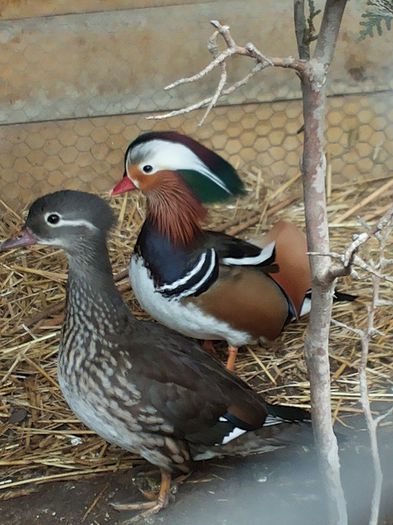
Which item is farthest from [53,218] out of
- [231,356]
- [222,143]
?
[222,143]

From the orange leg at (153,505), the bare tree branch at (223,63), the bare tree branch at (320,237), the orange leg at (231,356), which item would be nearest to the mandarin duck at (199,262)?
the orange leg at (231,356)

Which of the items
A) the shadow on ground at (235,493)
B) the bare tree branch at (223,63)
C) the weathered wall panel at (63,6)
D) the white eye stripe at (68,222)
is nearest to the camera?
the bare tree branch at (223,63)

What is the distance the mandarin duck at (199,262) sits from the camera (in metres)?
2.19

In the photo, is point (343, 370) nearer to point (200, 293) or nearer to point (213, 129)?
point (200, 293)

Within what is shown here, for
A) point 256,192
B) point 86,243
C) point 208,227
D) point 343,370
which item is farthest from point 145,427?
point 256,192

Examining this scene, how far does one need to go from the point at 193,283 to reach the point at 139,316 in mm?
393

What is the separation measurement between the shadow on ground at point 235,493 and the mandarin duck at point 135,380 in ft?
0.19

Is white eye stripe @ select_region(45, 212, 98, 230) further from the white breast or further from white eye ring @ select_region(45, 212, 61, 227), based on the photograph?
the white breast

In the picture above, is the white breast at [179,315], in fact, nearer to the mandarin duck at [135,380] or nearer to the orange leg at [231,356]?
the orange leg at [231,356]

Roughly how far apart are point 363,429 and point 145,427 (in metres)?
0.50

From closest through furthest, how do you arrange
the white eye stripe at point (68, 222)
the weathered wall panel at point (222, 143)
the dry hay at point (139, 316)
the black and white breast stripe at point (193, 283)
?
the white eye stripe at point (68, 222), the dry hay at point (139, 316), the black and white breast stripe at point (193, 283), the weathered wall panel at point (222, 143)

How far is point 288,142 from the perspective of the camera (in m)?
3.02

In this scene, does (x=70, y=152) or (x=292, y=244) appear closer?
(x=292, y=244)

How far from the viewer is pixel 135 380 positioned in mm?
1841
